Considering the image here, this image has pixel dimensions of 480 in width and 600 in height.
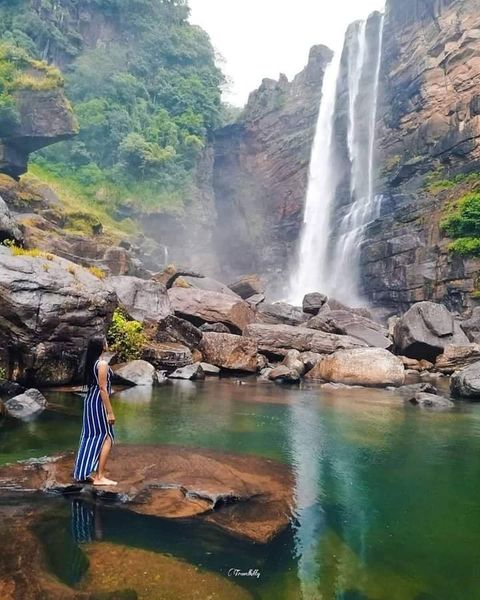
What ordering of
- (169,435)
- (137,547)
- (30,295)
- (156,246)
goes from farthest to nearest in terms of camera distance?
(156,246) → (30,295) → (169,435) → (137,547)

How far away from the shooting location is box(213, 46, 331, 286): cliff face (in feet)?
155

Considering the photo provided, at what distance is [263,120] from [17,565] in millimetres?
52855

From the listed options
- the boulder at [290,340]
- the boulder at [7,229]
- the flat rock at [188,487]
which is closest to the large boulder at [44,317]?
the boulder at [7,229]

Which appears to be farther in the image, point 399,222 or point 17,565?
point 399,222

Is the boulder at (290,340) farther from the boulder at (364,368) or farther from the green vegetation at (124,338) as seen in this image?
the green vegetation at (124,338)

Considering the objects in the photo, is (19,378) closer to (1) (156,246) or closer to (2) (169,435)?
(2) (169,435)

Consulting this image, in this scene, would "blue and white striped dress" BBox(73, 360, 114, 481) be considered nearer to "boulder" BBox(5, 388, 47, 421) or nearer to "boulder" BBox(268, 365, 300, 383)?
"boulder" BBox(5, 388, 47, 421)

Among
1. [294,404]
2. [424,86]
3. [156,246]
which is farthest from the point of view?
[156,246]

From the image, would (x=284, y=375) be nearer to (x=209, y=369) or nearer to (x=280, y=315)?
(x=209, y=369)

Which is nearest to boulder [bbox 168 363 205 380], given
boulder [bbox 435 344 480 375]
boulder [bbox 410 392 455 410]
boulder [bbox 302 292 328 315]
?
boulder [bbox 410 392 455 410]

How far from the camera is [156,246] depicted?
42719 mm

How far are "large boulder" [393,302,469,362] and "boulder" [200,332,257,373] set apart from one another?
6575 millimetres

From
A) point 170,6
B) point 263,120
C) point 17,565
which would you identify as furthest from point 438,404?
point 170,6

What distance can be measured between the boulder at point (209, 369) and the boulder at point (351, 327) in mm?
6732
